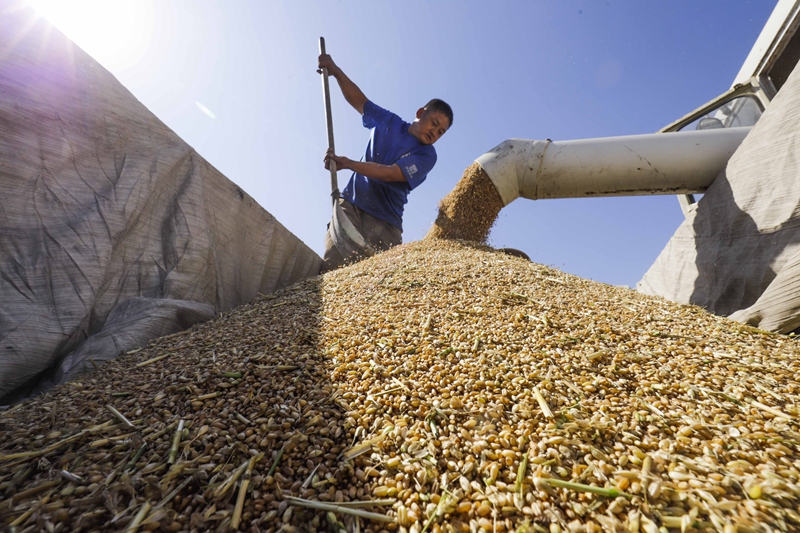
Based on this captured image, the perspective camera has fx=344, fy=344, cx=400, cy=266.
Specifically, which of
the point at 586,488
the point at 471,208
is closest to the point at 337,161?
the point at 471,208

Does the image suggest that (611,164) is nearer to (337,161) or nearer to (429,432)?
(337,161)

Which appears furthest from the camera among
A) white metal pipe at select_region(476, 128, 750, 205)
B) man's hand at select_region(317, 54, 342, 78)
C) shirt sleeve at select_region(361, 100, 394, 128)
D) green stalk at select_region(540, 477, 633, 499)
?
man's hand at select_region(317, 54, 342, 78)

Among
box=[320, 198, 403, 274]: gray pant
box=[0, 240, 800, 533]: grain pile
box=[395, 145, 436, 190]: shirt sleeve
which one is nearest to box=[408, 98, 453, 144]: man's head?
box=[395, 145, 436, 190]: shirt sleeve

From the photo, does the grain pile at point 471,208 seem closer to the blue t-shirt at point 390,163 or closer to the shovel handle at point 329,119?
the blue t-shirt at point 390,163

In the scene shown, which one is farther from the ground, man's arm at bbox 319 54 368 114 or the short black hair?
man's arm at bbox 319 54 368 114

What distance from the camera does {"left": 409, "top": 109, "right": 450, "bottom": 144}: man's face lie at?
15.1 ft

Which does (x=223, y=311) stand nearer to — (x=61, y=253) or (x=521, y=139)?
(x=61, y=253)

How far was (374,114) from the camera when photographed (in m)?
4.93

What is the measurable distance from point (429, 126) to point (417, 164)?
1.91ft

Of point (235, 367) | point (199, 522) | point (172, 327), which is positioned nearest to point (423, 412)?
point (199, 522)

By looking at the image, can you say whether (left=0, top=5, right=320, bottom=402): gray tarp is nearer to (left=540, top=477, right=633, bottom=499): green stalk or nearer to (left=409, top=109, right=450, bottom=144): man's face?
(left=540, top=477, right=633, bottom=499): green stalk

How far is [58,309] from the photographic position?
72.6 inches

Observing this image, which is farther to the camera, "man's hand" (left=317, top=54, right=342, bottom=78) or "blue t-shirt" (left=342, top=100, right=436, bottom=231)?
"man's hand" (left=317, top=54, right=342, bottom=78)

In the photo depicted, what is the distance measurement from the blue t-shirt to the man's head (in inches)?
3.7
